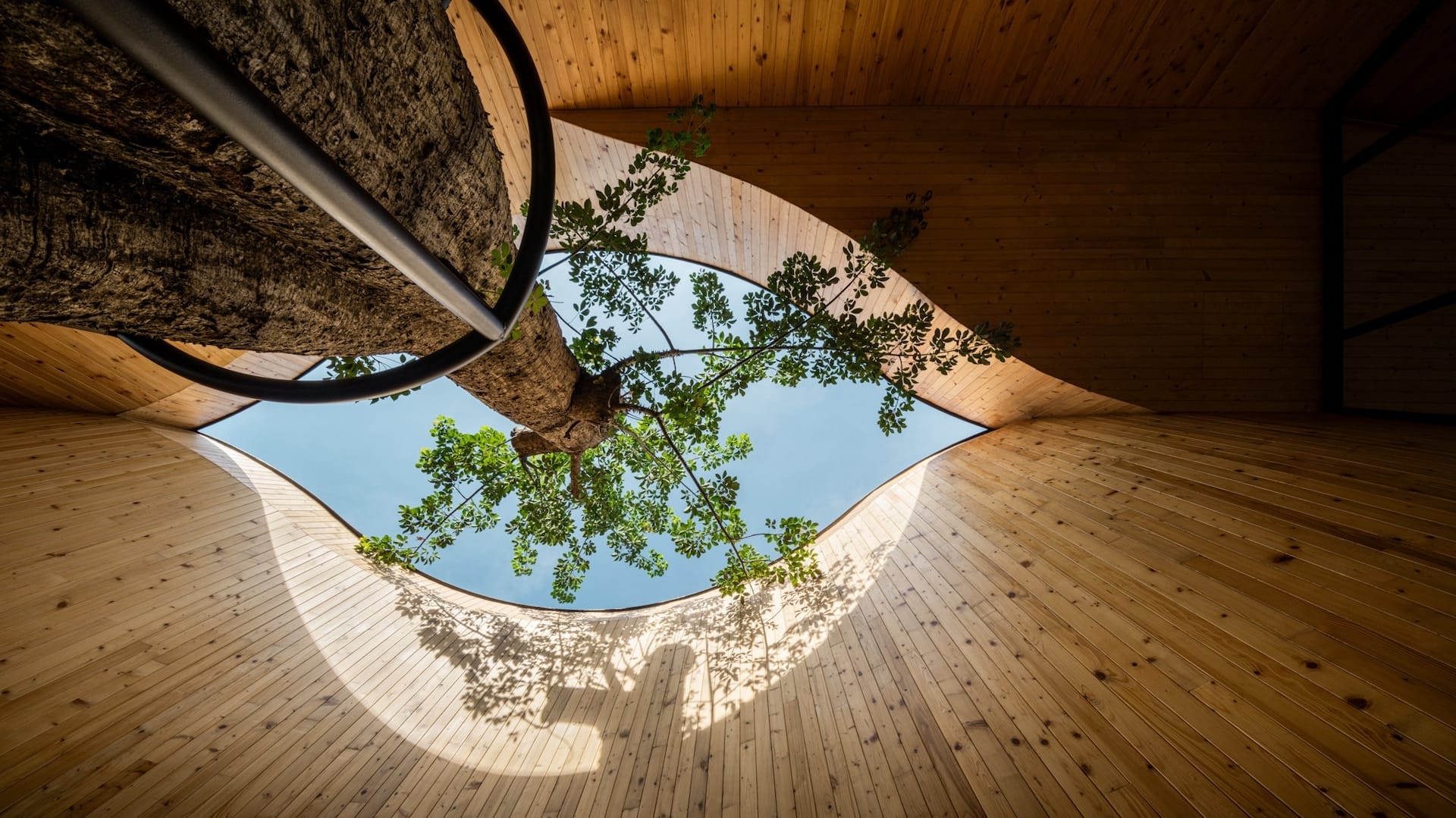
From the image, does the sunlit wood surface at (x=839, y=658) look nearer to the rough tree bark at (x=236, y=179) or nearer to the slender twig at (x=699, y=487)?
the slender twig at (x=699, y=487)

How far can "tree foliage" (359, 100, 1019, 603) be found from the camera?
115 inches

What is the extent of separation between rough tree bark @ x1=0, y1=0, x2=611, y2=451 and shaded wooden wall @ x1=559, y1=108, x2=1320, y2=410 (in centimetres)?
300

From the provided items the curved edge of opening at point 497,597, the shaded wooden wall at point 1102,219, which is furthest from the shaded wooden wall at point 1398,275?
the curved edge of opening at point 497,597

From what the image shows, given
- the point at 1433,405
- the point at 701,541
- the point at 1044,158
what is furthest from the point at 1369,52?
the point at 701,541

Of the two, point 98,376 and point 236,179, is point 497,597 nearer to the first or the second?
point 98,376

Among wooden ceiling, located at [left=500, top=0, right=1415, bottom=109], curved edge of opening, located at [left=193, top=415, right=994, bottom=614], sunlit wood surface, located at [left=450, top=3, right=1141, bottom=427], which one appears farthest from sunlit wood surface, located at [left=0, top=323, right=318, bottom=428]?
wooden ceiling, located at [left=500, top=0, right=1415, bottom=109]

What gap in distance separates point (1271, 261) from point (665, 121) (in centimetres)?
450

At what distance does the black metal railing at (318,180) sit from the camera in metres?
0.29

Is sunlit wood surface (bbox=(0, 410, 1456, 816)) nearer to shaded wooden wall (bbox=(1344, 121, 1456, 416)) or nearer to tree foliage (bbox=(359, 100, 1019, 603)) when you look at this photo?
tree foliage (bbox=(359, 100, 1019, 603))

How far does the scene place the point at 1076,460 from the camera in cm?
346

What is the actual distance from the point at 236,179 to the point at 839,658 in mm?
3267

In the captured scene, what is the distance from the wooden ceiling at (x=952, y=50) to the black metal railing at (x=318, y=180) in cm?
300

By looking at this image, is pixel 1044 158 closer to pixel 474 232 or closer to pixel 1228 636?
pixel 1228 636

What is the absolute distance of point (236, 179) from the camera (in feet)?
2.69
